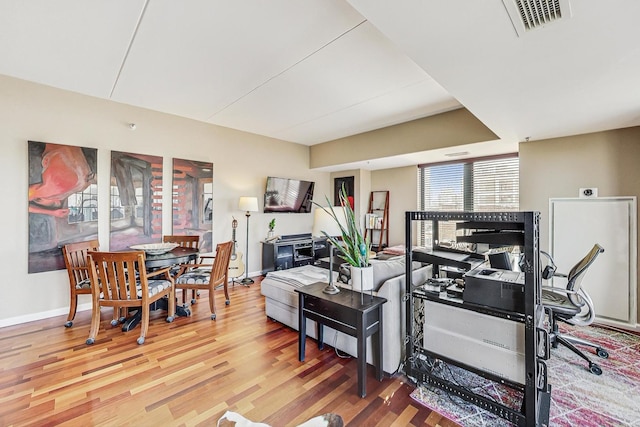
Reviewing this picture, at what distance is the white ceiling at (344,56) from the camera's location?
1.41 meters

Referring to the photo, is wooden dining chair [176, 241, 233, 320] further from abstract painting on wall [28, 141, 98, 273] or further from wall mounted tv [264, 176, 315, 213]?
wall mounted tv [264, 176, 315, 213]

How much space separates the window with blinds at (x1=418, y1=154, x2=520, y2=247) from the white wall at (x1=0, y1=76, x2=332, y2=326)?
3319mm

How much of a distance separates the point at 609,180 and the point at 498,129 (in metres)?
1.40

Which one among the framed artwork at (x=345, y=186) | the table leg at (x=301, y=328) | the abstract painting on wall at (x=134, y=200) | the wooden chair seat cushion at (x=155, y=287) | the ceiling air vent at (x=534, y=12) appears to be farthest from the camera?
the framed artwork at (x=345, y=186)

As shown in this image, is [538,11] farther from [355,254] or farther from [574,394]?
[574,394]

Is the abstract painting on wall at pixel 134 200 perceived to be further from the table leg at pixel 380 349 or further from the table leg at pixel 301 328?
the table leg at pixel 380 349

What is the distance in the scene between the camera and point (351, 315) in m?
1.96

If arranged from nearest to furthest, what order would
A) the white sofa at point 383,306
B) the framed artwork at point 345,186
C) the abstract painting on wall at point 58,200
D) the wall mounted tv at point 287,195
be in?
1. the white sofa at point 383,306
2. the abstract painting on wall at point 58,200
3. the wall mounted tv at point 287,195
4. the framed artwork at point 345,186

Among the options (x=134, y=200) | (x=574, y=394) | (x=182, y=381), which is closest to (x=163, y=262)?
(x=182, y=381)

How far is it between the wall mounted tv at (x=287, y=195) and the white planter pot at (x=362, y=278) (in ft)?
11.7

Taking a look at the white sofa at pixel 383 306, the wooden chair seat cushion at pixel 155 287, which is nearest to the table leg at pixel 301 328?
the white sofa at pixel 383 306

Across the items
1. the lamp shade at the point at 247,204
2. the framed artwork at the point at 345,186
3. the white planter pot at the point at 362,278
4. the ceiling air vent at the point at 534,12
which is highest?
the ceiling air vent at the point at 534,12

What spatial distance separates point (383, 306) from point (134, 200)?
3665 millimetres

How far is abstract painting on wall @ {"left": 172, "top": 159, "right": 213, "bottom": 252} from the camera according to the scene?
4.19 m
